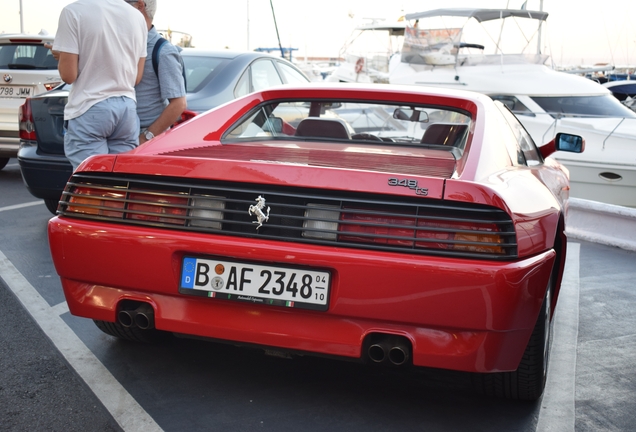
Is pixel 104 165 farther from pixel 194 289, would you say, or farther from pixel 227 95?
pixel 227 95

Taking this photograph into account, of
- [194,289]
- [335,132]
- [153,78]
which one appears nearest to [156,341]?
[194,289]

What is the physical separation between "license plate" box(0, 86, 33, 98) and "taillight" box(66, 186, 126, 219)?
6.37 m

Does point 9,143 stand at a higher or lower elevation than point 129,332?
lower

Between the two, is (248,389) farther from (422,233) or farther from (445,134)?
(445,134)

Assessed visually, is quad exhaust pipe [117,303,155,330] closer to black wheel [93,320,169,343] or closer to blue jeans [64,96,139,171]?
black wheel [93,320,169,343]

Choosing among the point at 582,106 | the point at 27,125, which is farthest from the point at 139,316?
the point at 582,106

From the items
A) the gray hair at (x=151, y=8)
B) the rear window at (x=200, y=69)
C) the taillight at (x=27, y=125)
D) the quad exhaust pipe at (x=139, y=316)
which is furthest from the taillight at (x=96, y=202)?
the rear window at (x=200, y=69)

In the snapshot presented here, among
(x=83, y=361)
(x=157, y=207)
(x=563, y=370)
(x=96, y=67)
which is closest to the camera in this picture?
(x=157, y=207)

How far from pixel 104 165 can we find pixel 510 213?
5.09 ft

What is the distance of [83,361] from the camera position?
11.1 feet

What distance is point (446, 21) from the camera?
16.3 metres

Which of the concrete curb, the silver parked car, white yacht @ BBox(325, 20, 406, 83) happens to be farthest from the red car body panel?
white yacht @ BBox(325, 20, 406, 83)

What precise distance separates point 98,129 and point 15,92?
5117 millimetres

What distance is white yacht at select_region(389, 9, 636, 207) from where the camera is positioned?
11.3 metres
